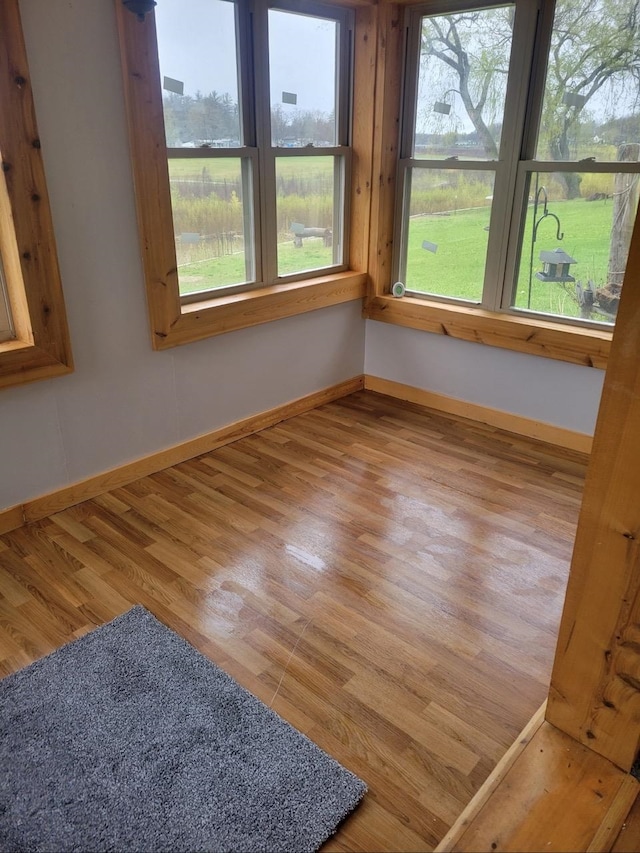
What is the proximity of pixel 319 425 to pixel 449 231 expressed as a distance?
1320 millimetres

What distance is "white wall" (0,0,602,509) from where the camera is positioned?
2365 millimetres

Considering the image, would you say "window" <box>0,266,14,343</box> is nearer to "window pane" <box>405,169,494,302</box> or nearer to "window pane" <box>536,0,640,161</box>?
"window pane" <box>405,169,494,302</box>

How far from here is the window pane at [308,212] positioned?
3402 mm

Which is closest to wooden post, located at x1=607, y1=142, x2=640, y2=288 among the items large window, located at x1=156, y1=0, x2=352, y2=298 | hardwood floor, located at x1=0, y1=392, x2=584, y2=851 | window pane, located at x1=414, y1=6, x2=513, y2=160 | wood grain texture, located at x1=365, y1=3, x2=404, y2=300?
window pane, located at x1=414, y1=6, x2=513, y2=160

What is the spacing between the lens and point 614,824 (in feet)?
4.66

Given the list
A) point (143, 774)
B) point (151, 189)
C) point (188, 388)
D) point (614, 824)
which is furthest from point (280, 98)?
point (614, 824)

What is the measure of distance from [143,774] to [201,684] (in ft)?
1.01

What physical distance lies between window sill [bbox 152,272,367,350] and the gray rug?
4.89 ft

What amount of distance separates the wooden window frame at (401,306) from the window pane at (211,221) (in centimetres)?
88

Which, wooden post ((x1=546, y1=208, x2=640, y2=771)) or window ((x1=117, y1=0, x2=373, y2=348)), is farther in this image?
window ((x1=117, y1=0, x2=373, y2=348))

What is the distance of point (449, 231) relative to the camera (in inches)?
141

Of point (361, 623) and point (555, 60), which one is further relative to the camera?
point (555, 60)

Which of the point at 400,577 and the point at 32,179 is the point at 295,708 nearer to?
the point at 400,577

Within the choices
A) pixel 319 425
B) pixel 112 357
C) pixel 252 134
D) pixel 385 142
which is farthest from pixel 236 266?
pixel 385 142
